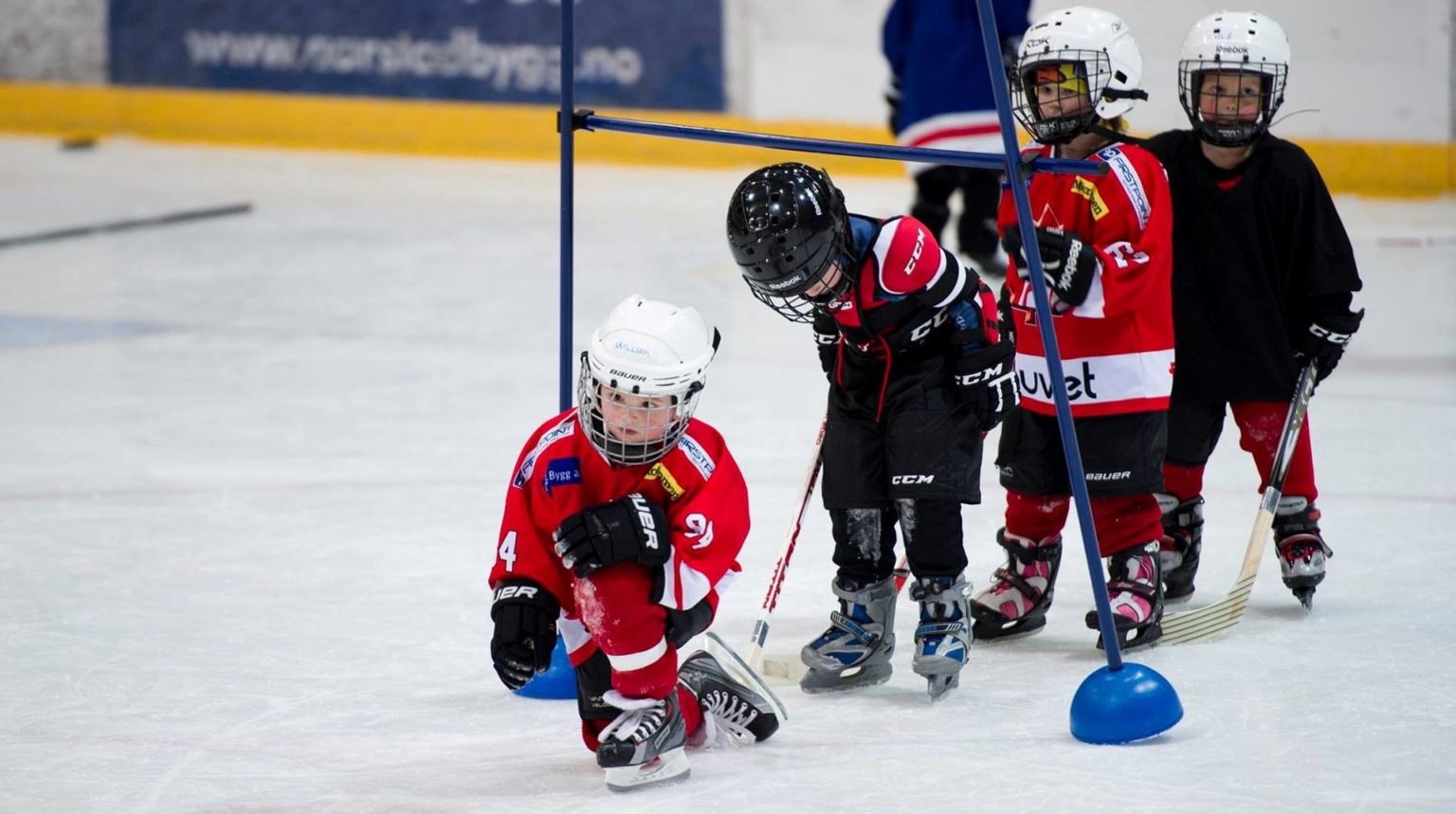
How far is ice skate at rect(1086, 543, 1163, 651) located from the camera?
10.7ft

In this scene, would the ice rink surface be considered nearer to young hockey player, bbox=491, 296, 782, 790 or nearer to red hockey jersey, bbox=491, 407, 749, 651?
young hockey player, bbox=491, 296, 782, 790

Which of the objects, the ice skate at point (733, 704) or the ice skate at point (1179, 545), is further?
the ice skate at point (1179, 545)

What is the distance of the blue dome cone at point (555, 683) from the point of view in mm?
3074

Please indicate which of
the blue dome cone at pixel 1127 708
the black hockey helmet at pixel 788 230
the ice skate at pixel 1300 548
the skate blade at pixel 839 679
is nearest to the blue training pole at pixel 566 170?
the black hockey helmet at pixel 788 230

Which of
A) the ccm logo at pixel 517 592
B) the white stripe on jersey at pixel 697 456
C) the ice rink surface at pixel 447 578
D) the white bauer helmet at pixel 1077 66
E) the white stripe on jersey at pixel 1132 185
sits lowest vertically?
the ice rink surface at pixel 447 578

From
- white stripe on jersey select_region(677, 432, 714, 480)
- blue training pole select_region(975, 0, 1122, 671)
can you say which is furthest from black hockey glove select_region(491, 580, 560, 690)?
blue training pole select_region(975, 0, 1122, 671)

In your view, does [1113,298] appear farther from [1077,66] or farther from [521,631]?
[521,631]

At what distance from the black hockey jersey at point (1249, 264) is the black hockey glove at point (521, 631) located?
1.53 metres

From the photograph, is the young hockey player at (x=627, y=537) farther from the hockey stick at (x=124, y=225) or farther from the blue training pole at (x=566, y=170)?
the hockey stick at (x=124, y=225)

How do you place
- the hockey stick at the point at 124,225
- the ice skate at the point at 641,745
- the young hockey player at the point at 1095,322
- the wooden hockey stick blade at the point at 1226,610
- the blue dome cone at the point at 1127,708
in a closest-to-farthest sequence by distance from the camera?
the ice skate at the point at 641,745, the blue dome cone at the point at 1127,708, the young hockey player at the point at 1095,322, the wooden hockey stick blade at the point at 1226,610, the hockey stick at the point at 124,225

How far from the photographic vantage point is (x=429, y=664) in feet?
10.7

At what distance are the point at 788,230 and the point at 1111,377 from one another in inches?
31.1

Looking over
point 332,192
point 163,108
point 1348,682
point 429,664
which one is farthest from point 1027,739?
point 163,108

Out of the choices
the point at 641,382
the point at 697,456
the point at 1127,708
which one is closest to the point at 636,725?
the point at 697,456
